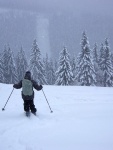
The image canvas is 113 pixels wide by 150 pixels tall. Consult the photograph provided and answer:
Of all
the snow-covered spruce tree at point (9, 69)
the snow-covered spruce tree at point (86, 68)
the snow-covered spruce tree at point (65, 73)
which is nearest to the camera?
the snow-covered spruce tree at point (86, 68)

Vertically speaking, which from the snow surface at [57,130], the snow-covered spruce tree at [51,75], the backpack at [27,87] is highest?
the backpack at [27,87]

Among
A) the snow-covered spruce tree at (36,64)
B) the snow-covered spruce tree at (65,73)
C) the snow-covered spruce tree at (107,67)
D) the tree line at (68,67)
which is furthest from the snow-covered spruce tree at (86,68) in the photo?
the snow-covered spruce tree at (36,64)

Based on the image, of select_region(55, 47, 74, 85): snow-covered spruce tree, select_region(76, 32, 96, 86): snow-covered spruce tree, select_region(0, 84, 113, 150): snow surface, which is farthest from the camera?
select_region(55, 47, 74, 85): snow-covered spruce tree

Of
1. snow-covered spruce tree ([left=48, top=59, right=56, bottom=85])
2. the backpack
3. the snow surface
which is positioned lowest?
snow-covered spruce tree ([left=48, top=59, right=56, bottom=85])

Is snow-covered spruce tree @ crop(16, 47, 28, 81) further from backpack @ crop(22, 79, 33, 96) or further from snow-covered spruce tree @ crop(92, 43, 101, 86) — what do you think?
backpack @ crop(22, 79, 33, 96)

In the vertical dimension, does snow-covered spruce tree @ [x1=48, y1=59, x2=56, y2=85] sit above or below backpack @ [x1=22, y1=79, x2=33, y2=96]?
below

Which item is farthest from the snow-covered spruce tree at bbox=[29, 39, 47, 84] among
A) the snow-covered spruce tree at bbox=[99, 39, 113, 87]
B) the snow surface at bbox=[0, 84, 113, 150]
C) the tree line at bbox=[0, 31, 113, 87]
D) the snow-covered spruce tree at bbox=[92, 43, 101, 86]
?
the snow surface at bbox=[0, 84, 113, 150]

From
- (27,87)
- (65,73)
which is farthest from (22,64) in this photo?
(27,87)

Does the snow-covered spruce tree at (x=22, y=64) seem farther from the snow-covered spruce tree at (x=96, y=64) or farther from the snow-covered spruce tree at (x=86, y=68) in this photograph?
the snow-covered spruce tree at (x=86, y=68)

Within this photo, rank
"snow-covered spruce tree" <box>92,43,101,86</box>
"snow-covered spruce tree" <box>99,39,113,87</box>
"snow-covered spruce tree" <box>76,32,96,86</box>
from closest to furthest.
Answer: "snow-covered spruce tree" <box>76,32,96,86</box>, "snow-covered spruce tree" <box>99,39,113,87</box>, "snow-covered spruce tree" <box>92,43,101,86</box>

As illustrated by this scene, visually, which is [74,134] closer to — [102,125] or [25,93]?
[102,125]

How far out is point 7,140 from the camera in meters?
5.89

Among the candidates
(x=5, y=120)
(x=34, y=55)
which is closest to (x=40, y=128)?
(x=5, y=120)

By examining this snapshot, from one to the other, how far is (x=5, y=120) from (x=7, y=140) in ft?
6.38
